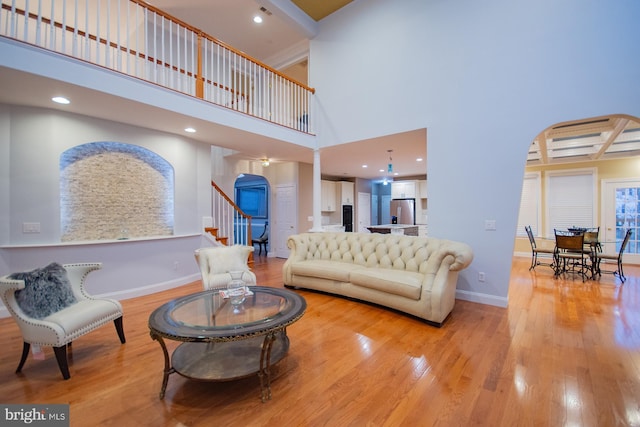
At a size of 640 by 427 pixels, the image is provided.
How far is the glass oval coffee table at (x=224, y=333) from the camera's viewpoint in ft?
6.09

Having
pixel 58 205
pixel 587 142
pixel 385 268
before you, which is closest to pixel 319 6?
pixel 385 268

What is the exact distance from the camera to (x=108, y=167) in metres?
4.23

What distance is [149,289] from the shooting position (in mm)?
4387

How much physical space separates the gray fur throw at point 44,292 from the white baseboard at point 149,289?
166 centimetres

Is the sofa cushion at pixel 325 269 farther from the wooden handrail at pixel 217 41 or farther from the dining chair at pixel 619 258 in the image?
the dining chair at pixel 619 258

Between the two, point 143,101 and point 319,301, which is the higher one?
point 143,101

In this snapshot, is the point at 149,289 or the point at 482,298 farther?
the point at 149,289

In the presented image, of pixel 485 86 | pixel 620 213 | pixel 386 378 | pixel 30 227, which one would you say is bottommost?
pixel 386 378

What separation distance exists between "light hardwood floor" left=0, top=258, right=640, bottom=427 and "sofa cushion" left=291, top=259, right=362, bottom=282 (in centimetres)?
72

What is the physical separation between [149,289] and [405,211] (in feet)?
24.5

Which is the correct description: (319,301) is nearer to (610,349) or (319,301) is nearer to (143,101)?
(610,349)

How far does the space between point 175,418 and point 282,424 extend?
0.69 meters

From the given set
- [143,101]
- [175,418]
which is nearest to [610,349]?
[175,418]

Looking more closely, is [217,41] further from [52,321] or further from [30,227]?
[52,321]
